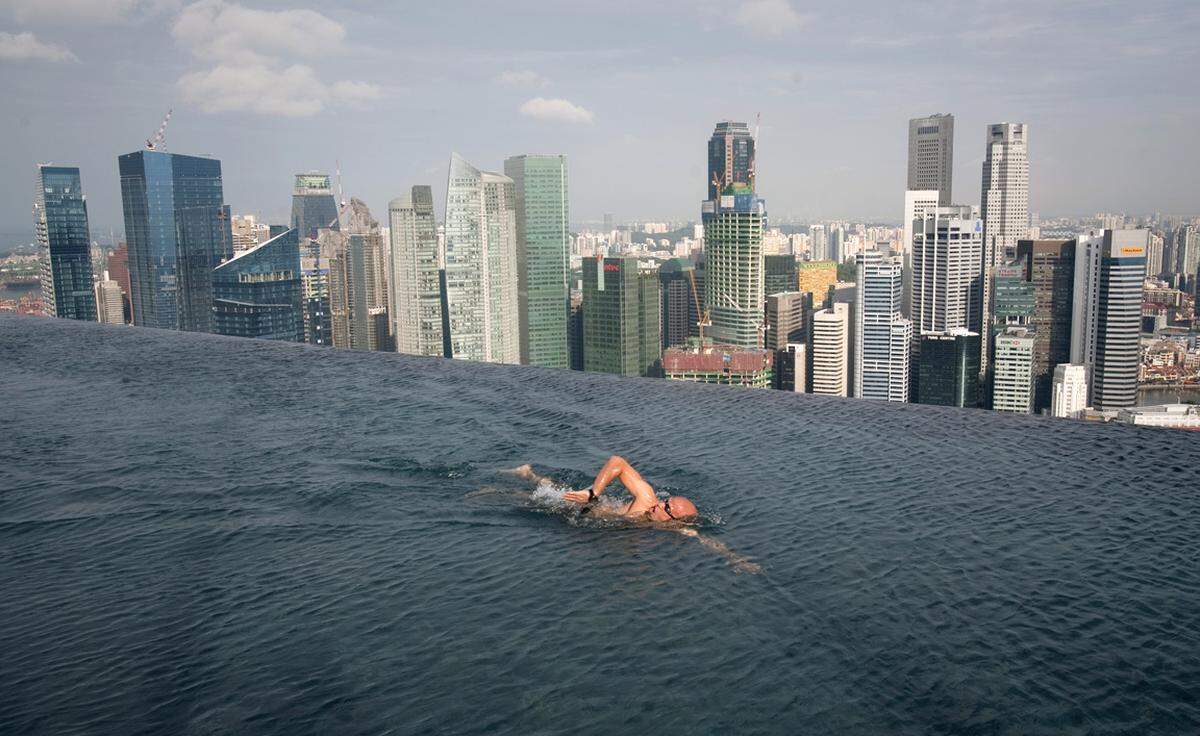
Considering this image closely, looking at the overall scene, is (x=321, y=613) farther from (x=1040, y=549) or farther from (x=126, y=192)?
(x=126, y=192)

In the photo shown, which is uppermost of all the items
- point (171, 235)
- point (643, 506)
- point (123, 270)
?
point (171, 235)

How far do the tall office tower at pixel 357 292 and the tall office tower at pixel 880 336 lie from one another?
3475cm

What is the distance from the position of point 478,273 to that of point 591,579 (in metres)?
53.9

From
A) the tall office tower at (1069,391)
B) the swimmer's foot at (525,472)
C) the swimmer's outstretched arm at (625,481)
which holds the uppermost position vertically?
the swimmer's outstretched arm at (625,481)

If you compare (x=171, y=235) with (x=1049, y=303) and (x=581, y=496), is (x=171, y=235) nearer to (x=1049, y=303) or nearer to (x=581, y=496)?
(x=1049, y=303)

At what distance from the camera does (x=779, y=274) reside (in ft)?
266

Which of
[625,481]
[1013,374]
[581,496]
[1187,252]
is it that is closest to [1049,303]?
[1013,374]

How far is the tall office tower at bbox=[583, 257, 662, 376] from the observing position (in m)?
64.1

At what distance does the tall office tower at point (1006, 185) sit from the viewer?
96125mm

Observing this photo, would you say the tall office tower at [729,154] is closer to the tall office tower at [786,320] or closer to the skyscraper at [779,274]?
the skyscraper at [779,274]

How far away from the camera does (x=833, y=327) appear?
5866cm

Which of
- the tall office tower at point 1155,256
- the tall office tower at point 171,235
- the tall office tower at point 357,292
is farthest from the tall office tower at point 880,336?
the tall office tower at point 171,235

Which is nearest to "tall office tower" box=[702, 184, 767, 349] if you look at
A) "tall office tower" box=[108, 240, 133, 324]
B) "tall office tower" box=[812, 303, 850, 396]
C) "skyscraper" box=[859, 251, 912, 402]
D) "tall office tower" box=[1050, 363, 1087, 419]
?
"tall office tower" box=[812, 303, 850, 396]

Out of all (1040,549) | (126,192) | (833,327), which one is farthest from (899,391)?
(126,192)
